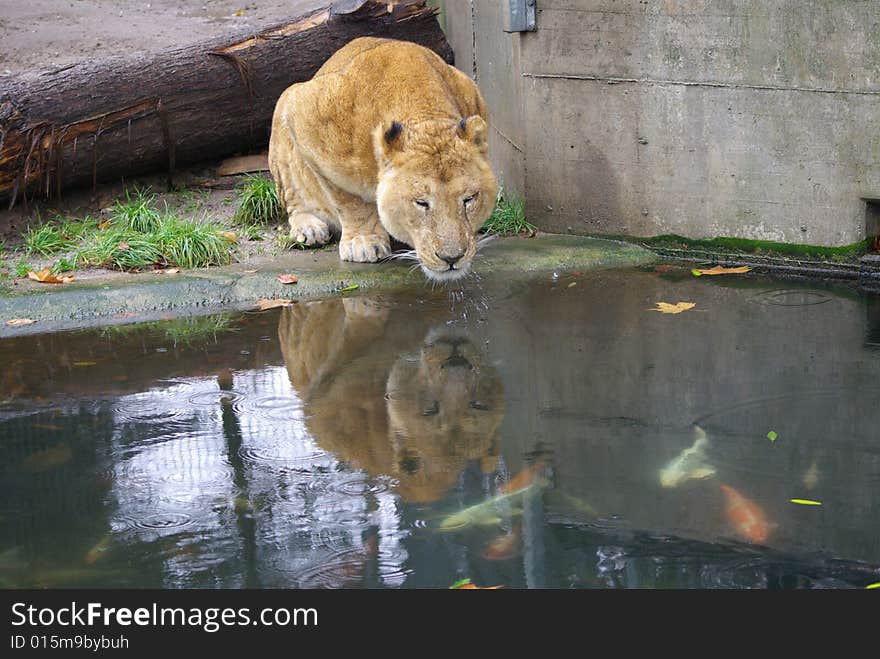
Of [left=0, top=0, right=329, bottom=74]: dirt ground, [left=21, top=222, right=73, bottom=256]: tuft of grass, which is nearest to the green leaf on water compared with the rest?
[left=21, top=222, right=73, bottom=256]: tuft of grass

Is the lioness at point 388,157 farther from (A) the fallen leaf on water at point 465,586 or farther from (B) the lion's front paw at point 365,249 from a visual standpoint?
(A) the fallen leaf on water at point 465,586

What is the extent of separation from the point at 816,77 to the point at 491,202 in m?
2.21

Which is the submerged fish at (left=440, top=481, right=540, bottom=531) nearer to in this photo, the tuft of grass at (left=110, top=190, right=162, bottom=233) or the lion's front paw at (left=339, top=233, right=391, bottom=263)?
the lion's front paw at (left=339, top=233, right=391, bottom=263)

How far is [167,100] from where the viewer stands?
9.00 meters

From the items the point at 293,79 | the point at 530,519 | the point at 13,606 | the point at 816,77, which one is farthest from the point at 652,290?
the point at 13,606

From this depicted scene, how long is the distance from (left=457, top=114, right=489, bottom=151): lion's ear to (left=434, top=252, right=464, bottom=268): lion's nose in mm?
751

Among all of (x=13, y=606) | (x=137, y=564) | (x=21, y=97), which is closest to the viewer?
(x=13, y=606)

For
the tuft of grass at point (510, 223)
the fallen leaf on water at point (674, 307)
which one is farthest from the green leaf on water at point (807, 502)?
the tuft of grass at point (510, 223)

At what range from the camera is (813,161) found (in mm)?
7352

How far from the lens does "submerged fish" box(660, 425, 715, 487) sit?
172 inches

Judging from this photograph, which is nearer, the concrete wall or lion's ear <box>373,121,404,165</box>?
lion's ear <box>373,121,404,165</box>

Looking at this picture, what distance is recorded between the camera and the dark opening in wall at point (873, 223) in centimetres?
736

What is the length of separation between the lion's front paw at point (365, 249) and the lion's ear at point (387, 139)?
34.6 inches

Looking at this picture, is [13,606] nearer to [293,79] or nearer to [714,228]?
[714,228]
